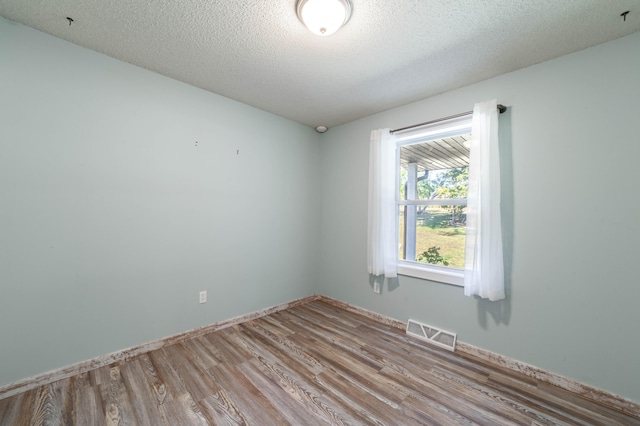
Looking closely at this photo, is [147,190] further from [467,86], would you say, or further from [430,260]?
[467,86]

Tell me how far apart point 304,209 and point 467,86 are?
2274 mm

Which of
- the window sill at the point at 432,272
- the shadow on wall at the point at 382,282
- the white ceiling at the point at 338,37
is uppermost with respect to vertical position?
the white ceiling at the point at 338,37

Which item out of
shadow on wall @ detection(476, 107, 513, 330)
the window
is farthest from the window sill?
shadow on wall @ detection(476, 107, 513, 330)

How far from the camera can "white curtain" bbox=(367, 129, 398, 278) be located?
275cm

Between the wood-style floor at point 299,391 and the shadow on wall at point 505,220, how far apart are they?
1.39 ft

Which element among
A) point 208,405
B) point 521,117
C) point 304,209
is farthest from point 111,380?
point 521,117

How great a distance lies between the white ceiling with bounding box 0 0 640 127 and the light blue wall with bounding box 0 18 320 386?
30cm

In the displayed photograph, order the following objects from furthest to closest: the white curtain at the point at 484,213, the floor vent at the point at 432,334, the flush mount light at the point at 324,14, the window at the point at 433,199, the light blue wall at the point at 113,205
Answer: the window at the point at 433,199 < the floor vent at the point at 432,334 < the white curtain at the point at 484,213 < the light blue wall at the point at 113,205 < the flush mount light at the point at 324,14

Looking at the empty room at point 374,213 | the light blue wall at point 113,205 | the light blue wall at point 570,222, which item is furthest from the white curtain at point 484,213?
the light blue wall at point 113,205

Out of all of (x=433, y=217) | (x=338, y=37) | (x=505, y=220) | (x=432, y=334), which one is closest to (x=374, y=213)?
(x=433, y=217)

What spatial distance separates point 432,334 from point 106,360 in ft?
9.23

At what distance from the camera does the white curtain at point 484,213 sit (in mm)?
2018

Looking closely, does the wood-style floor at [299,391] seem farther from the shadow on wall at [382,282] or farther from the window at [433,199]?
the window at [433,199]

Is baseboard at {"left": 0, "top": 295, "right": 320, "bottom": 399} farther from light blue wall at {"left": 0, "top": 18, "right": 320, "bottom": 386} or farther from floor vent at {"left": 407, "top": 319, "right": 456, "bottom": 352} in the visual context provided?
floor vent at {"left": 407, "top": 319, "right": 456, "bottom": 352}
